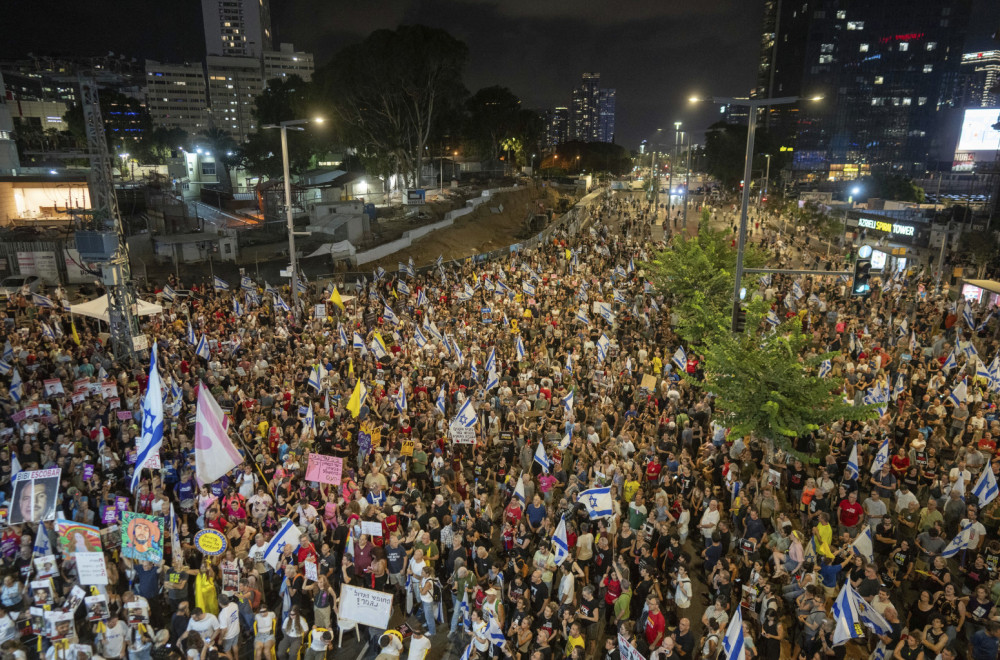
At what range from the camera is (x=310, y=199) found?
56.3 m

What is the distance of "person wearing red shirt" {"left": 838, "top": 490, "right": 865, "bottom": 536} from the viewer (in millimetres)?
A: 10016

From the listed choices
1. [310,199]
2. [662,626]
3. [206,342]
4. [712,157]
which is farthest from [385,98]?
[712,157]

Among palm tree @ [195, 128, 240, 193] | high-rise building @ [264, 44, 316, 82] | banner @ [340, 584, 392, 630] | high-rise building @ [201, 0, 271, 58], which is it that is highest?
high-rise building @ [201, 0, 271, 58]

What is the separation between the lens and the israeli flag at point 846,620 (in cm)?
748

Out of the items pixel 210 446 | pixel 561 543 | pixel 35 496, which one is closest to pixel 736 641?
pixel 561 543

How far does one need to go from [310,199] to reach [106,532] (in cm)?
4989

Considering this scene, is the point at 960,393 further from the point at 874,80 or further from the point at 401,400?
the point at 874,80

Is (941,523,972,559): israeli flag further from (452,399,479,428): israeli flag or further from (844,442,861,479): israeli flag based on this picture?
(452,399,479,428): israeli flag

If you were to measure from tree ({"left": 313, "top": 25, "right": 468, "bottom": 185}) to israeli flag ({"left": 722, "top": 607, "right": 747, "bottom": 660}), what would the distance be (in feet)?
151

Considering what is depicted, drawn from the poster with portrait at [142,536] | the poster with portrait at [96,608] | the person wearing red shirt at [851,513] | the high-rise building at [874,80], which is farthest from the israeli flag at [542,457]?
the high-rise building at [874,80]

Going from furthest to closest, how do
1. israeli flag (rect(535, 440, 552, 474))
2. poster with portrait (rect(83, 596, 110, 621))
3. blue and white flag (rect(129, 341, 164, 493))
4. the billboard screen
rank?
1. the billboard screen
2. israeli flag (rect(535, 440, 552, 474))
3. blue and white flag (rect(129, 341, 164, 493))
4. poster with portrait (rect(83, 596, 110, 621))

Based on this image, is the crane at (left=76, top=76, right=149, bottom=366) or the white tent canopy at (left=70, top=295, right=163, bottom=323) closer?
the crane at (left=76, top=76, right=149, bottom=366)

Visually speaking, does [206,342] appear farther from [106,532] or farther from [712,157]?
[712,157]

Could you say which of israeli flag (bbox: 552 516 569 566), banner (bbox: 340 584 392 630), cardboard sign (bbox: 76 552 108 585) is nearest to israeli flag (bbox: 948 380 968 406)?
israeli flag (bbox: 552 516 569 566)
